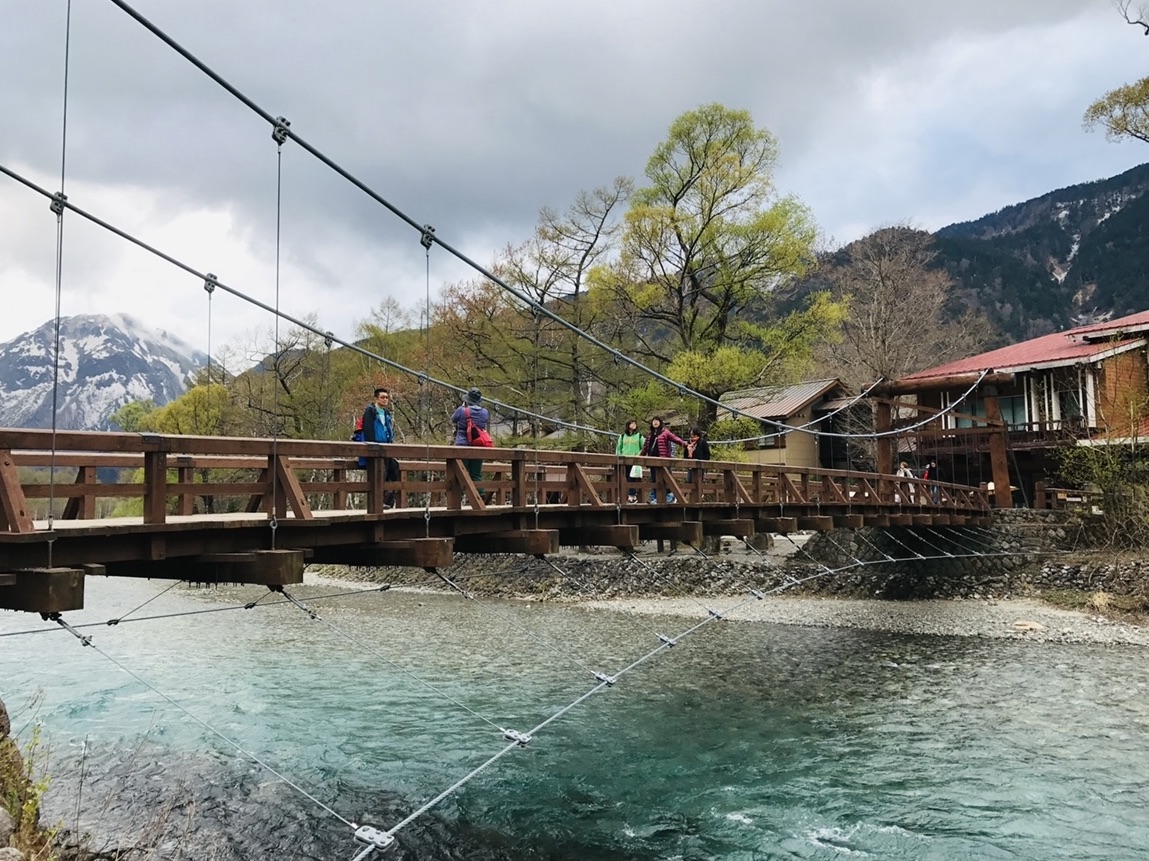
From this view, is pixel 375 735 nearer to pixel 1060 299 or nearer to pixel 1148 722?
pixel 1148 722

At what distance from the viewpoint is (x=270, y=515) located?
548cm

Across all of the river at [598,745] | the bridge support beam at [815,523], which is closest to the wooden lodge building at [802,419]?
the bridge support beam at [815,523]

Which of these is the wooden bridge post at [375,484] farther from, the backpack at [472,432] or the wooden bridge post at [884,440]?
the wooden bridge post at [884,440]

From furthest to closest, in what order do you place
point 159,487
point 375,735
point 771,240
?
point 771,240
point 375,735
point 159,487

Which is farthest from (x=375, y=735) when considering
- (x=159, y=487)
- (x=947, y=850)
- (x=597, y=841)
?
(x=947, y=850)

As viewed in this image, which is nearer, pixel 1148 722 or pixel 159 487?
pixel 159 487

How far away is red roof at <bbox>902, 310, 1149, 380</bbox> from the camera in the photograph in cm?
2150

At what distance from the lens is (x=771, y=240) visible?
20.7 metres

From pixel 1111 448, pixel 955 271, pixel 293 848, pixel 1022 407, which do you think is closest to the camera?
pixel 293 848

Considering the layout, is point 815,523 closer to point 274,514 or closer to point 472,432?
point 472,432

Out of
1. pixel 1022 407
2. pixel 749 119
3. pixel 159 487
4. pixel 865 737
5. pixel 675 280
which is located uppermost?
pixel 749 119

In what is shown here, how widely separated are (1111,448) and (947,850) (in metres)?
15.5

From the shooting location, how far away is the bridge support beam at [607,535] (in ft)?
30.3

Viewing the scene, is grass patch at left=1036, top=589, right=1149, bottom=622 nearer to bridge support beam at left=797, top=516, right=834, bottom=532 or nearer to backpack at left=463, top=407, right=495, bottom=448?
bridge support beam at left=797, top=516, right=834, bottom=532
